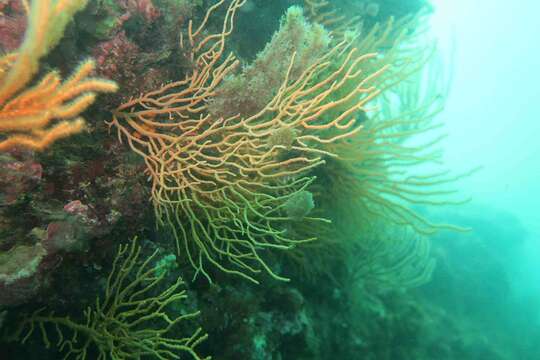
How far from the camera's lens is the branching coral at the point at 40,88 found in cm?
128

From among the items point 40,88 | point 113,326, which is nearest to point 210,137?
point 40,88

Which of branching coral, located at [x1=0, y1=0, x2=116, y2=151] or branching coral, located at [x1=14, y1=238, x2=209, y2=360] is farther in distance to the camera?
branching coral, located at [x1=14, y1=238, x2=209, y2=360]

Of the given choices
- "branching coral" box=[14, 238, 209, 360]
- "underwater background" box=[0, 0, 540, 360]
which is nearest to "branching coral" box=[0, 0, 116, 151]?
"underwater background" box=[0, 0, 540, 360]

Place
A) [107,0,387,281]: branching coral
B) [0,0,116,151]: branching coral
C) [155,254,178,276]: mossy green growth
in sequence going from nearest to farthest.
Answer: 1. [0,0,116,151]: branching coral
2. [107,0,387,281]: branching coral
3. [155,254,178,276]: mossy green growth

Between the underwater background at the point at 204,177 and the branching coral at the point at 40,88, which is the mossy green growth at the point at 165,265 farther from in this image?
the branching coral at the point at 40,88

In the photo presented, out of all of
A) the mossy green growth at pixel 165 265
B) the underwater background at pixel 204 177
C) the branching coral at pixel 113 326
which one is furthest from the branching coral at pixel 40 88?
the mossy green growth at pixel 165 265

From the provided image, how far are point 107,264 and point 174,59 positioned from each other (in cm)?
165

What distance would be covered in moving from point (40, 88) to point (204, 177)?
136cm

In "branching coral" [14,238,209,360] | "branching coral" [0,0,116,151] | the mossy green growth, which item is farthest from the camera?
the mossy green growth

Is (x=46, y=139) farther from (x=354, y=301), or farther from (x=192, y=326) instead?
(x=354, y=301)

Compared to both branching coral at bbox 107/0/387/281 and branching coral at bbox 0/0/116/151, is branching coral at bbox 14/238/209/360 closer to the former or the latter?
branching coral at bbox 107/0/387/281

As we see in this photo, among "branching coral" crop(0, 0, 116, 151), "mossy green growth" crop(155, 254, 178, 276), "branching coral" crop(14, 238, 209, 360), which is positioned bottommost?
"branching coral" crop(14, 238, 209, 360)

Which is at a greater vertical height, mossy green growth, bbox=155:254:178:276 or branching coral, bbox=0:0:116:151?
branching coral, bbox=0:0:116:151

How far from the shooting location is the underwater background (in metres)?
1.80
